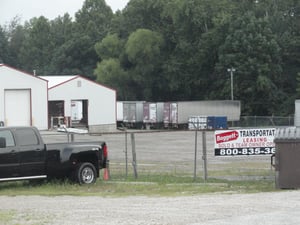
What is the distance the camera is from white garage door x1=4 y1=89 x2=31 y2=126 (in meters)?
66.8

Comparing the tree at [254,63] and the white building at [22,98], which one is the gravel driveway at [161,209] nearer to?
the white building at [22,98]

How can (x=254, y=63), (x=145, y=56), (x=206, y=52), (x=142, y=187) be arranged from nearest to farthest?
(x=142, y=187)
(x=254, y=63)
(x=206, y=52)
(x=145, y=56)

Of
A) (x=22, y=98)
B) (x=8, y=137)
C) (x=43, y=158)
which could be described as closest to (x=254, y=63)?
(x=22, y=98)

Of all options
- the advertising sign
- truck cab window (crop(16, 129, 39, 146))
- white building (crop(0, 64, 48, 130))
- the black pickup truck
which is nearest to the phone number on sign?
the advertising sign

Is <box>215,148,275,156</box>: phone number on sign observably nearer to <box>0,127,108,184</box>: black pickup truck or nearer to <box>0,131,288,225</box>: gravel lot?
<box>0,131,288,225</box>: gravel lot

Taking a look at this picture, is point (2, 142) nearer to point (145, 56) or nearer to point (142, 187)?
point (142, 187)

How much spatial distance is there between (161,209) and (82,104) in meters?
64.3

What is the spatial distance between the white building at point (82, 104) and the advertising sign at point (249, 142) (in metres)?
54.4

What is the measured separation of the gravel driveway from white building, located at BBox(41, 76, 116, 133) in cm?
5784

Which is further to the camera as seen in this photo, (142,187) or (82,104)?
(82,104)

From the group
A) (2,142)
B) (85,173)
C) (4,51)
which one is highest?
(4,51)

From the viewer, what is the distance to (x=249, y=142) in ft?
63.0

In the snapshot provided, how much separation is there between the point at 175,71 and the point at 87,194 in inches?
3414

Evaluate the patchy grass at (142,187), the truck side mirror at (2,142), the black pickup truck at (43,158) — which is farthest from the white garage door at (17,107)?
the truck side mirror at (2,142)
